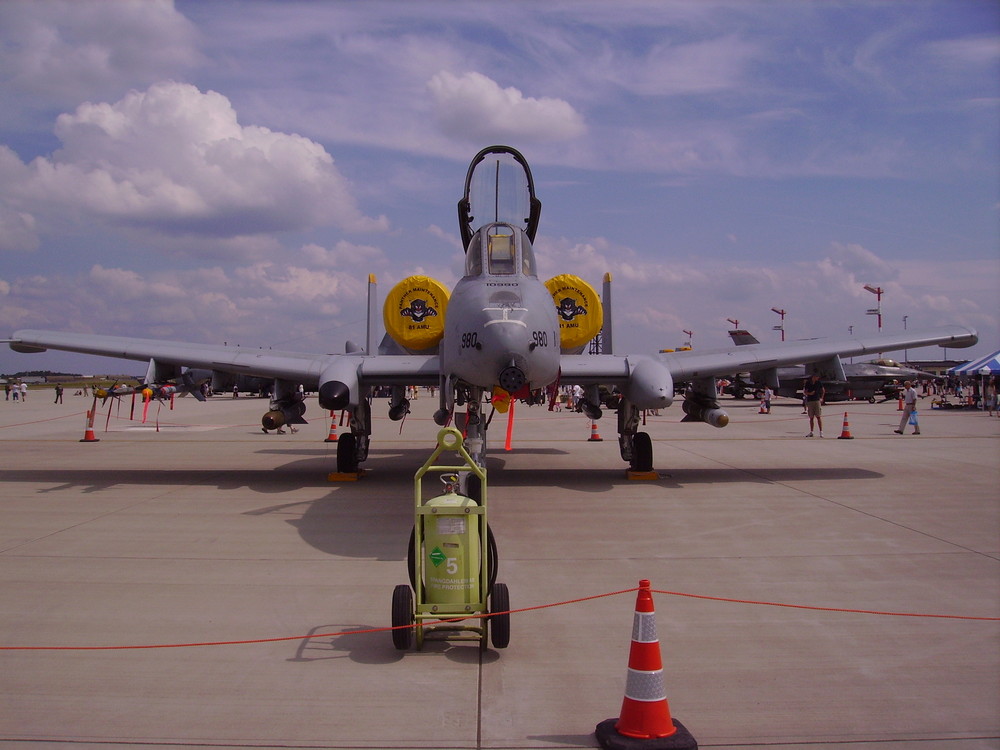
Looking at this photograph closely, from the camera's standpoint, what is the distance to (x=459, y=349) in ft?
26.7

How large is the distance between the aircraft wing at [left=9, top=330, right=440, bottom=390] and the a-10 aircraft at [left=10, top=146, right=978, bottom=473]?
2 cm

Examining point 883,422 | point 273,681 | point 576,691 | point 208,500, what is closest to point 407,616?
point 273,681

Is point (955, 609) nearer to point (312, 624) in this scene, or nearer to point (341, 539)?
point (312, 624)

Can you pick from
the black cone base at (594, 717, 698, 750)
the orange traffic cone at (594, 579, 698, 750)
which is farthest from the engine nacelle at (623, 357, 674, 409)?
the black cone base at (594, 717, 698, 750)

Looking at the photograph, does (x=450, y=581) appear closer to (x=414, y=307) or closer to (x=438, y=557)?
(x=438, y=557)

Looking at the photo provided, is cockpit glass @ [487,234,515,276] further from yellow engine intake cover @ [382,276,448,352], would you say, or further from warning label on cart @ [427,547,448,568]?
warning label on cart @ [427,547,448,568]

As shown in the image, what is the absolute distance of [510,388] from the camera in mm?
7312

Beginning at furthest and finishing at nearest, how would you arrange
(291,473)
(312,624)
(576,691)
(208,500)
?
(291,473), (208,500), (312,624), (576,691)

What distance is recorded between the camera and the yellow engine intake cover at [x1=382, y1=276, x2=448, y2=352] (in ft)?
38.0

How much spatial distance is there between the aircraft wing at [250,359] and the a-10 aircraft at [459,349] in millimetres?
20

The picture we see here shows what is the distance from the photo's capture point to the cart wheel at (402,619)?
441 cm

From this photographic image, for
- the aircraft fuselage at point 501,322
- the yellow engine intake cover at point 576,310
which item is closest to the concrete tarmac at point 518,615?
the aircraft fuselage at point 501,322

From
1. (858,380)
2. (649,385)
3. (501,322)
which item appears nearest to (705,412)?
(649,385)

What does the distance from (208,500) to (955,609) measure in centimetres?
863
